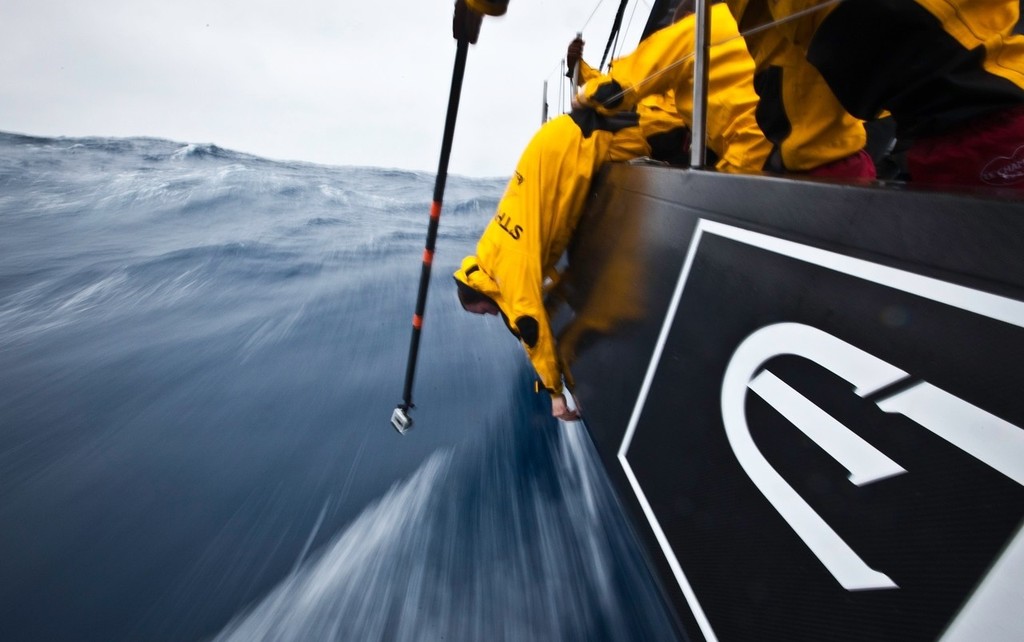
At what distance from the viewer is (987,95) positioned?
25.3 inches

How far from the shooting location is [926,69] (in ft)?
2.08

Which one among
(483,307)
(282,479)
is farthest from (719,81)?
(282,479)

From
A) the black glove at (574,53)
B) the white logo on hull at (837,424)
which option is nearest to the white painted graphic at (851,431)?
the white logo on hull at (837,424)

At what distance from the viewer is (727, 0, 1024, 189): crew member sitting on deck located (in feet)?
1.99

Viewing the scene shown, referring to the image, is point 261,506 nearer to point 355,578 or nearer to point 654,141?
point 355,578

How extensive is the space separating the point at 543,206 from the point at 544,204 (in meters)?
0.01

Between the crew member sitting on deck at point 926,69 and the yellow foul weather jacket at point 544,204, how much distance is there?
2.80 ft

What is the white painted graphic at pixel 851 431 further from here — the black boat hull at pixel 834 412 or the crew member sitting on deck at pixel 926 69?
the crew member sitting on deck at pixel 926 69

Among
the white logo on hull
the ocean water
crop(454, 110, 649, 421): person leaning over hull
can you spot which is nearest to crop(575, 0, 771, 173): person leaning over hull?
crop(454, 110, 649, 421): person leaning over hull

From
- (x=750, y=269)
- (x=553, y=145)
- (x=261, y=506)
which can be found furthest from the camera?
(x=261, y=506)

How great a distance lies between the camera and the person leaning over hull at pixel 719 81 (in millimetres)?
1219

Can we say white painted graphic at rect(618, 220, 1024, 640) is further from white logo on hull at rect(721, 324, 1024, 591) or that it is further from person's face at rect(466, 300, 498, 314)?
person's face at rect(466, 300, 498, 314)

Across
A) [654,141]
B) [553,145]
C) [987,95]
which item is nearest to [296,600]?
[553,145]

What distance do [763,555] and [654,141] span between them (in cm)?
176
